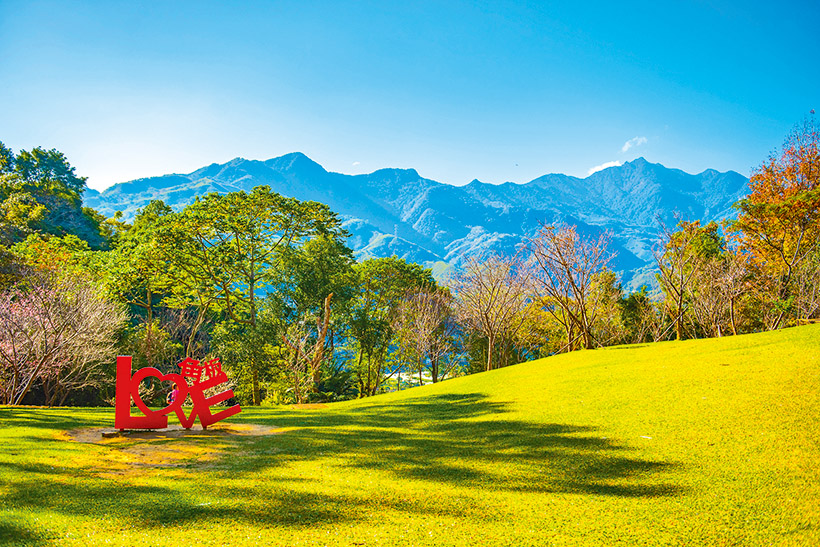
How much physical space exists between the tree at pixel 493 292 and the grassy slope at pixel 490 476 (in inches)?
764

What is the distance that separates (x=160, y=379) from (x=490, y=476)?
9.67 meters

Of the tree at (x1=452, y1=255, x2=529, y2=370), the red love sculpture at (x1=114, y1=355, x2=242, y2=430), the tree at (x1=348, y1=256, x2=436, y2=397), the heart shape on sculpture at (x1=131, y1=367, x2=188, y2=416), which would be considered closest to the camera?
the red love sculpture at (x1=114, y1=355, x2=242, y2=430)

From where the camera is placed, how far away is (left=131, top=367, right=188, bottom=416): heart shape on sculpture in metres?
12.1

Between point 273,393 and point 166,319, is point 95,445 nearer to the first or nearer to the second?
point 273,393

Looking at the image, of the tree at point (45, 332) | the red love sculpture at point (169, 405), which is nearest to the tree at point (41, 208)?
the tree at point (45, 332)

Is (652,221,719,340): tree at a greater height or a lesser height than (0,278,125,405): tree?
greater

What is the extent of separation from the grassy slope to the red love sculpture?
4.99 feet

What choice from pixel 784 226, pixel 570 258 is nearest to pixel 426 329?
pixel 570 258

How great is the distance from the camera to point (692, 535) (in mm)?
5020

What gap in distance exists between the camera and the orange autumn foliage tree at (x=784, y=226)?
2559 cm

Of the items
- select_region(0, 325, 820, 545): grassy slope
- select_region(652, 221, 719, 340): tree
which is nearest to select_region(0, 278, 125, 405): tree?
select_region(0, 325, 820, 545): grassy slope

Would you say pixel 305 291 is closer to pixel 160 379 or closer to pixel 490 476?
pixel 160 379

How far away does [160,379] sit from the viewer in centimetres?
1237

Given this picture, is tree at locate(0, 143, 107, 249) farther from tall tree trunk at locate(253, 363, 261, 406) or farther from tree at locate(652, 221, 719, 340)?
tree at locate(652, 221, 719, 340)
